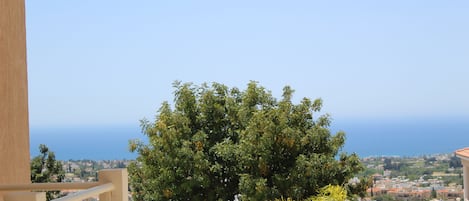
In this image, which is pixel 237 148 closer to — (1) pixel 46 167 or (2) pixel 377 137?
(1) pixel 46 167

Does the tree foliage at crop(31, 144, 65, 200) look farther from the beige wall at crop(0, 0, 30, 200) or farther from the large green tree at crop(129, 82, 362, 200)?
the beige wall at crop(0, 0, 30, 200)

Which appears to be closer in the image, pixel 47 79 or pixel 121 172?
pixel 121 172

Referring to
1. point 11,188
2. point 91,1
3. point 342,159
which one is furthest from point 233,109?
point 91,1

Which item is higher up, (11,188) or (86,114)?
(86,114)

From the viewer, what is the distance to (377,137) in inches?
1212

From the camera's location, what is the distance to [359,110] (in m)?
32.7

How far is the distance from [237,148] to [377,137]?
2367cm

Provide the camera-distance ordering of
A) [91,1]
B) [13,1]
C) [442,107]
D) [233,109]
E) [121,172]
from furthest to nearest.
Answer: [442,107] → [91,1] → [233,109] → [13,1] → [121,172]

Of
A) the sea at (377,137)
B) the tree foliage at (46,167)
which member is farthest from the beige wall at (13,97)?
the sea at (377,137)

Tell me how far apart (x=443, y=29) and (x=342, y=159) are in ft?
66.1

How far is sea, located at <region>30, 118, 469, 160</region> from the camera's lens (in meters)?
24.3

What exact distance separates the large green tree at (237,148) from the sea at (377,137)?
1217 centimetres

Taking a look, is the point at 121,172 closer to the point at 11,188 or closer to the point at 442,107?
the point at 11,188

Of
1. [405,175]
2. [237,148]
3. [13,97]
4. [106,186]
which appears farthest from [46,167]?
[106,186]
